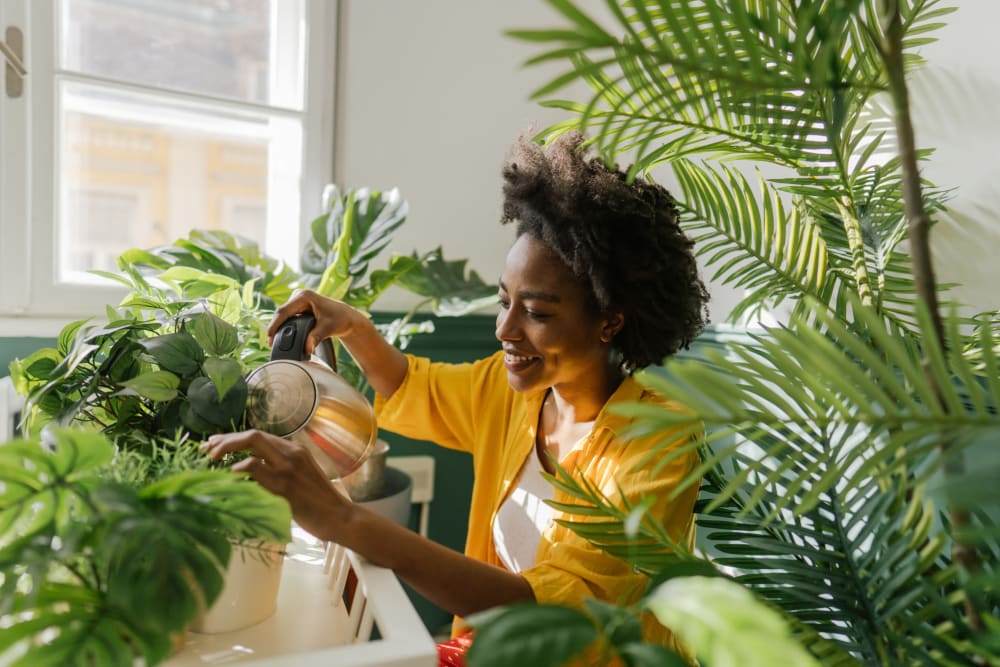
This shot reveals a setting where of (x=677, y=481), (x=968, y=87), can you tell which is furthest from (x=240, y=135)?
(x=968, y=87)

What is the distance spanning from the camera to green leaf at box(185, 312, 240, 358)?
654 millimetres

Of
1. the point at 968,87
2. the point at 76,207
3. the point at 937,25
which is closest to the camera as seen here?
the point at 937,25

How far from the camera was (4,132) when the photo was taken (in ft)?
4.24

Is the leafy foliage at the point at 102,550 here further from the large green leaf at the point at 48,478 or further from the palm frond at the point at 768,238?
the palm frond at the point at 768,238

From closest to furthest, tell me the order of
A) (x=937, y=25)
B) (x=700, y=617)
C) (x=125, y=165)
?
1. (x=700, y=617)
2. (x=937, y=25)
3. (x=125, y=165)

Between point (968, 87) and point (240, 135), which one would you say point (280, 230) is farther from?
point (968, 87)

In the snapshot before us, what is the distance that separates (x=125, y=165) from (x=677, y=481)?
2596 mm

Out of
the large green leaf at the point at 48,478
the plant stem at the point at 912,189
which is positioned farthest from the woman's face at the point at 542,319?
the large green leaf at the point at 48,478

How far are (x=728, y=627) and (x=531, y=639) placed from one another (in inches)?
3.9

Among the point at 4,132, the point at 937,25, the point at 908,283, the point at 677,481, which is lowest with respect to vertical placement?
the point at 677,481

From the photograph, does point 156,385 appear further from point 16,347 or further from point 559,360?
point 16,347

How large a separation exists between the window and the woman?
680mm

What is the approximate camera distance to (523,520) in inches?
40.1

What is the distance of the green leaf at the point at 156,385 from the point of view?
0.58 metres
